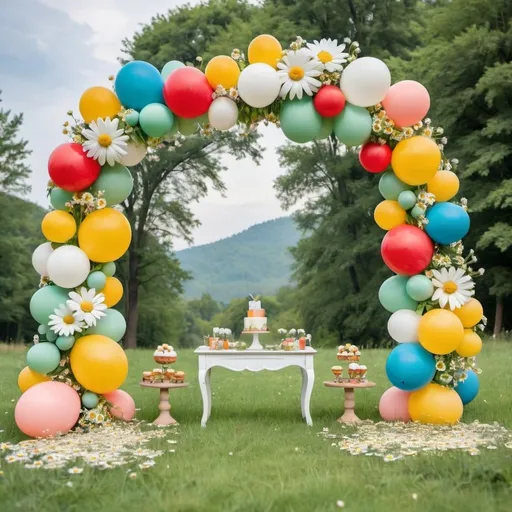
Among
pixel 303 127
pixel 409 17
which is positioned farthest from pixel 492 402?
pixel 409 17

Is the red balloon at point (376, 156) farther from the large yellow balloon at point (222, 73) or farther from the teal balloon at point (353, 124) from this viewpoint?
the large yellow balloon at point (222, 73)

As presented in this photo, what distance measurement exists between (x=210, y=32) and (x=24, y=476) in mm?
19689

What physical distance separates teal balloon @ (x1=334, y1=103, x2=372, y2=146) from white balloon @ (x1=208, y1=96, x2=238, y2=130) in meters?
1.11

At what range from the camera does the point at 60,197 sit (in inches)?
248

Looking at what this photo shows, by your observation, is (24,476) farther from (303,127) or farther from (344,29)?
(344,29)

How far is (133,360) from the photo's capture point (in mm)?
12969

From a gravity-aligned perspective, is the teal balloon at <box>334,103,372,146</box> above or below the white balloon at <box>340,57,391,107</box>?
below

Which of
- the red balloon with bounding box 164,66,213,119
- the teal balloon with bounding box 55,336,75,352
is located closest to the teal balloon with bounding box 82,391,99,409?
the teal balloon with bounding box 55,336,75,352

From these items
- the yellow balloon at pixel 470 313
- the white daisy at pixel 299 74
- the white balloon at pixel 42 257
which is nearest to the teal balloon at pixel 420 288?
the yellow balloon at pixel 470 313

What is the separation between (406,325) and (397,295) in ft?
1.28

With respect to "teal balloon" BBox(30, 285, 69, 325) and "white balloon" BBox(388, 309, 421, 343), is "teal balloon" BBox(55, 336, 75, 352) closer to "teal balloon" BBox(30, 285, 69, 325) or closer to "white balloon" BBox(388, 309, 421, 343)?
"teal balloon" BBox(30, 285, 69, 325)

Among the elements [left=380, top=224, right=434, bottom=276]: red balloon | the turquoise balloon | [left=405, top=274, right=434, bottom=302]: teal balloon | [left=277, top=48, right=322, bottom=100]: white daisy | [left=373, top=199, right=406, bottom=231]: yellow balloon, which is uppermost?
[left=277, top=48, right=322, bottom=100]: white daisy

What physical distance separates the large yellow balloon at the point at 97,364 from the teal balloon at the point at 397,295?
2820 mm

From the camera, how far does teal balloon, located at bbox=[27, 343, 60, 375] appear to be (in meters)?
5.82
